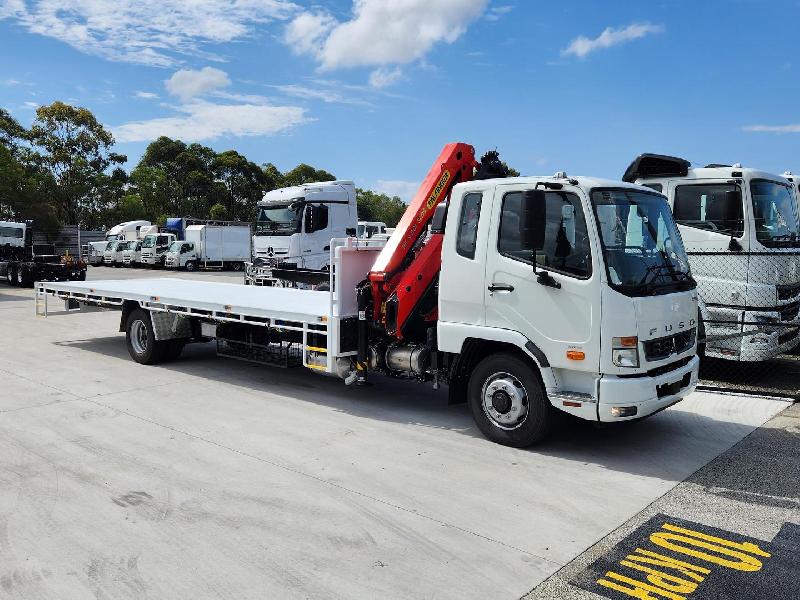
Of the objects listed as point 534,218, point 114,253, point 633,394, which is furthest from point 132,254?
point 633,394

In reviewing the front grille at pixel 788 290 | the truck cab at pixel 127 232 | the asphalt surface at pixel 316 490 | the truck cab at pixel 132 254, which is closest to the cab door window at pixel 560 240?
the asphalt surface at pixel 316 490

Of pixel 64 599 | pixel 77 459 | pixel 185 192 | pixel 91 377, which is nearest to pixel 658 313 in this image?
pixel 64 599

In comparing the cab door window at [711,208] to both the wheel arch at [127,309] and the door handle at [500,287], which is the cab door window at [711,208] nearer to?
the door handle at [500,287]

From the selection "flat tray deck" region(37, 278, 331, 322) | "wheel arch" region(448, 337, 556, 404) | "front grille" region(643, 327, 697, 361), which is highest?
"flat tray deck" region(37, 278, 331, 322)

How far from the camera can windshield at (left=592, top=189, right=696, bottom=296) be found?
534 centimetres

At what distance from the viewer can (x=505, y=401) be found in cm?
586

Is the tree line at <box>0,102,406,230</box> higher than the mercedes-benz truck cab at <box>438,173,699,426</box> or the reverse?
higher

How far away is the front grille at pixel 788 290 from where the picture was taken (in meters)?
8.28

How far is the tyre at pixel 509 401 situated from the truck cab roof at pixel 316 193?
1264cm

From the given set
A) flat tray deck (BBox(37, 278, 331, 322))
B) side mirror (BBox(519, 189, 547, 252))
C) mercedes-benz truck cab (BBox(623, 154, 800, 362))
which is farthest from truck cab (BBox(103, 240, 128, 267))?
side mirror (BBox(519, 189, 547, 252))

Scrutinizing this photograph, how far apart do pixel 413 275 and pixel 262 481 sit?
2.53 meters

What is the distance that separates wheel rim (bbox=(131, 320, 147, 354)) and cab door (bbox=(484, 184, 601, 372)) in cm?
601

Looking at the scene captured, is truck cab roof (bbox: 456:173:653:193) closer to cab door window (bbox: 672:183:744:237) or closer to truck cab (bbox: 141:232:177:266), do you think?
cab door window (bbox: 672:183:744:237)

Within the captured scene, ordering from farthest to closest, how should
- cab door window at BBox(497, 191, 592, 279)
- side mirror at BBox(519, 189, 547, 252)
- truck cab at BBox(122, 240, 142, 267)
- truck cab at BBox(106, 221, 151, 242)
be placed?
truck cab at BBox(106, 221, 151, 242) < truck cab at BBox(122, 240, 142, 267) < cab door window at BBox(497, 191, 592, 279) < side mirror at BBox(519, 189, 547, 252)
